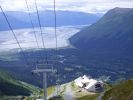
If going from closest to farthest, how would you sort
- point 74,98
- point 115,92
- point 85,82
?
point 115,92, point 74,98, point 85,82

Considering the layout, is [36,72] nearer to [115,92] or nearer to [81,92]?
[115,92]

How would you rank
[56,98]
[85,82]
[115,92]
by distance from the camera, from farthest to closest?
1. [85,82]
2. [56,98]
3. [115,92]

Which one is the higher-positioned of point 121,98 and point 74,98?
point 74,98

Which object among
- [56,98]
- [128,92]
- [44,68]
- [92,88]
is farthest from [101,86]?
[44,68]

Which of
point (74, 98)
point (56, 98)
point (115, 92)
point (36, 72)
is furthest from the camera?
point (74, 98)

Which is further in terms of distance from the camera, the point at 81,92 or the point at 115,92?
the point at 81,92

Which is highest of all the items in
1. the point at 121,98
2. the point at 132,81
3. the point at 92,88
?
the point at 92,88

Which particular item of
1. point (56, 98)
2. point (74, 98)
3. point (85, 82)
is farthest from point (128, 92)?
point (85, 82)

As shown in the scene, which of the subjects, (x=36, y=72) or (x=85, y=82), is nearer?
(x=36, y=72)

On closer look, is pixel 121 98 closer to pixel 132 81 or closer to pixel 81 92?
pixel 132 81
